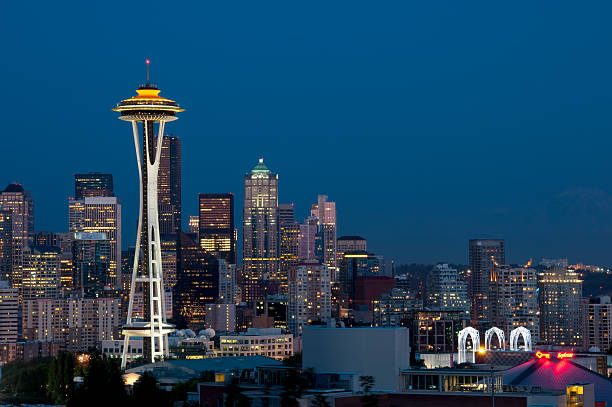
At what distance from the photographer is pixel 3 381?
18850 centimetres

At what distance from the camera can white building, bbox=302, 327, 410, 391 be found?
86.4m

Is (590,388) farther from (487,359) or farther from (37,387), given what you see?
(37,387)

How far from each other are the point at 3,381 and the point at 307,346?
347 ft

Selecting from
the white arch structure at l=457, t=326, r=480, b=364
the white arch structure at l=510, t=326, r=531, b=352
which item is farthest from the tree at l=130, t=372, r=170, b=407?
the white arch structure at l=510, t=326, r=531, b=352

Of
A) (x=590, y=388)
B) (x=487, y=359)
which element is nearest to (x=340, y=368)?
(x=590, y=388)

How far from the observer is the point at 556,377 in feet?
366

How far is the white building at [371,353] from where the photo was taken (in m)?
86.4

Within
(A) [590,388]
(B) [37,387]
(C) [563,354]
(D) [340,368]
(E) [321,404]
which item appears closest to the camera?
(E) [321,404]

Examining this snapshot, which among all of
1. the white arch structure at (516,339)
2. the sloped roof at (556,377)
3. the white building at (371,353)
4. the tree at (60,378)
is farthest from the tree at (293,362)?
the white arch structure at (516,339)

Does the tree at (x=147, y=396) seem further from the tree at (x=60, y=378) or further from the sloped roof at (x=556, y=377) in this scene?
the tree at (x=60, y=378)

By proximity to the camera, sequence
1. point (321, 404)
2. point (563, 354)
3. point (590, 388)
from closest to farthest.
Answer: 1. point (321, 404)
2. point (590, 388)
3. point (563, 354)

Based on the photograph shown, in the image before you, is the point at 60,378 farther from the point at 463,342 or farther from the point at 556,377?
the point at 556,377

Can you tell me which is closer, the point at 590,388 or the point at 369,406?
the point at 369,406

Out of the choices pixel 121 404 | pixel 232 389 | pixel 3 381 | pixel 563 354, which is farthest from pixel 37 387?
pixel 232 389
